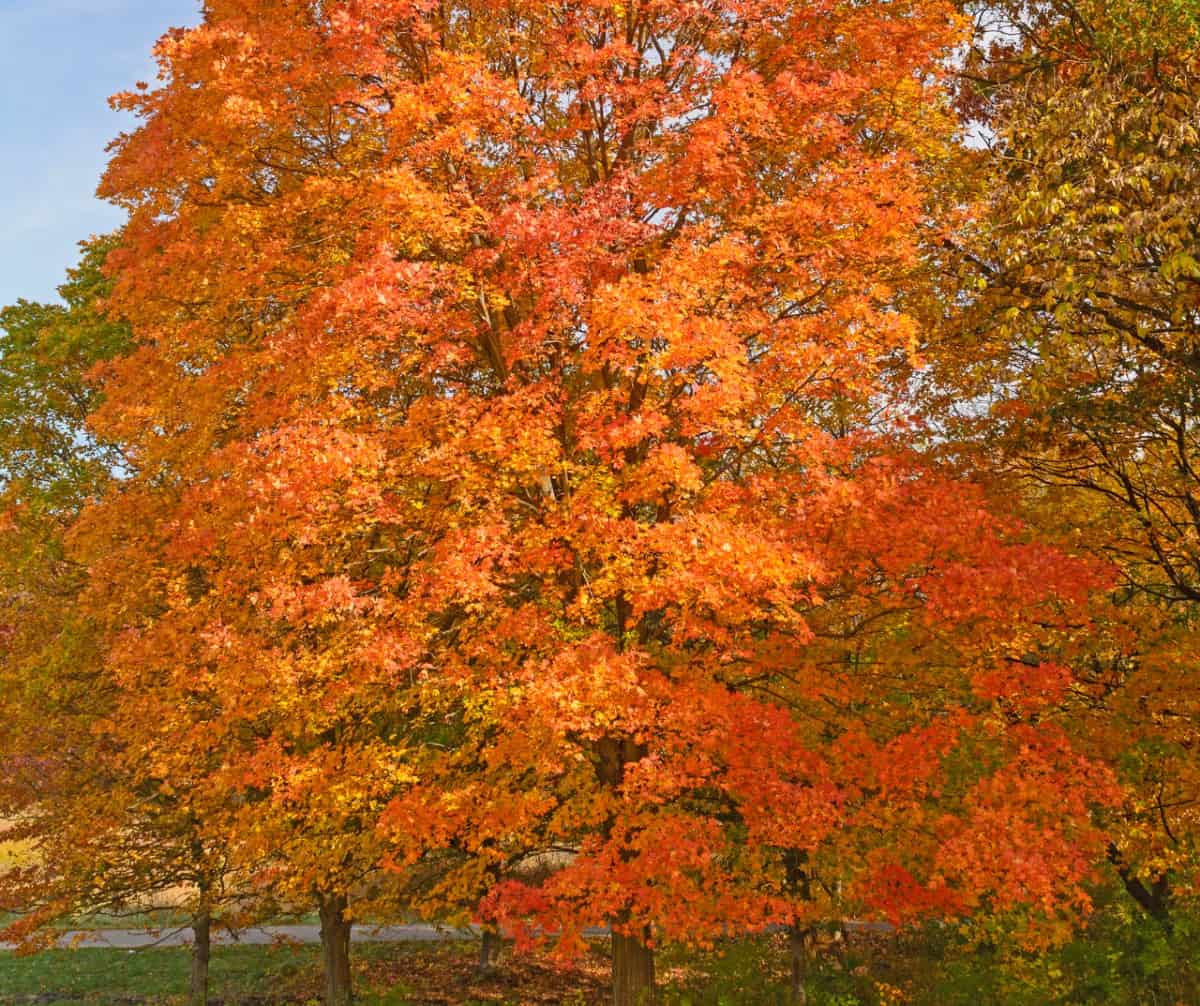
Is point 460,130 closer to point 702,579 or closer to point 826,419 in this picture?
point 702,579

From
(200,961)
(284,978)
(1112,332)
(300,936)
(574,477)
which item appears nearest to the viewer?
(1112,332)

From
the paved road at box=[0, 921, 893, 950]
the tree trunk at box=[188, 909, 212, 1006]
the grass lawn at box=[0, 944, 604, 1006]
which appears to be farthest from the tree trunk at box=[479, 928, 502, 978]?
the tree trunk at box=[188, 909, 212, 1006]

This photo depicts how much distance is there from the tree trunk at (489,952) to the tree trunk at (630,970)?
10729 mm

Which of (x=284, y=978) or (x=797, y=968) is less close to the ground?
(x=797, y=968)

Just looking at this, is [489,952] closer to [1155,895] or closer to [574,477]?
[1155,895]

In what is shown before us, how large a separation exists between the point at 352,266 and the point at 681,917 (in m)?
8.44

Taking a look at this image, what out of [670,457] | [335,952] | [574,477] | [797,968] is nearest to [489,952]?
[335,952]

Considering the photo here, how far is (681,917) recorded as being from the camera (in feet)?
32.5

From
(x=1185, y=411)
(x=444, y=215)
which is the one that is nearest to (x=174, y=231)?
(x=444, y=215)

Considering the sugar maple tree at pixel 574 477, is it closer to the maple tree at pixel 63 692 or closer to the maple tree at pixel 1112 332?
the maple tree at pixel 1112 332

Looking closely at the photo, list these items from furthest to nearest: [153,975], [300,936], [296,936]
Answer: [300,936] → [296,936] → [153,975]

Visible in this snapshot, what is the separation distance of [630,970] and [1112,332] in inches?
396

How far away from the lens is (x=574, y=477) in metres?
12.6

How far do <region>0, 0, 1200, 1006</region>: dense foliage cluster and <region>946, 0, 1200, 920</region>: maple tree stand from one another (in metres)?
0.09
